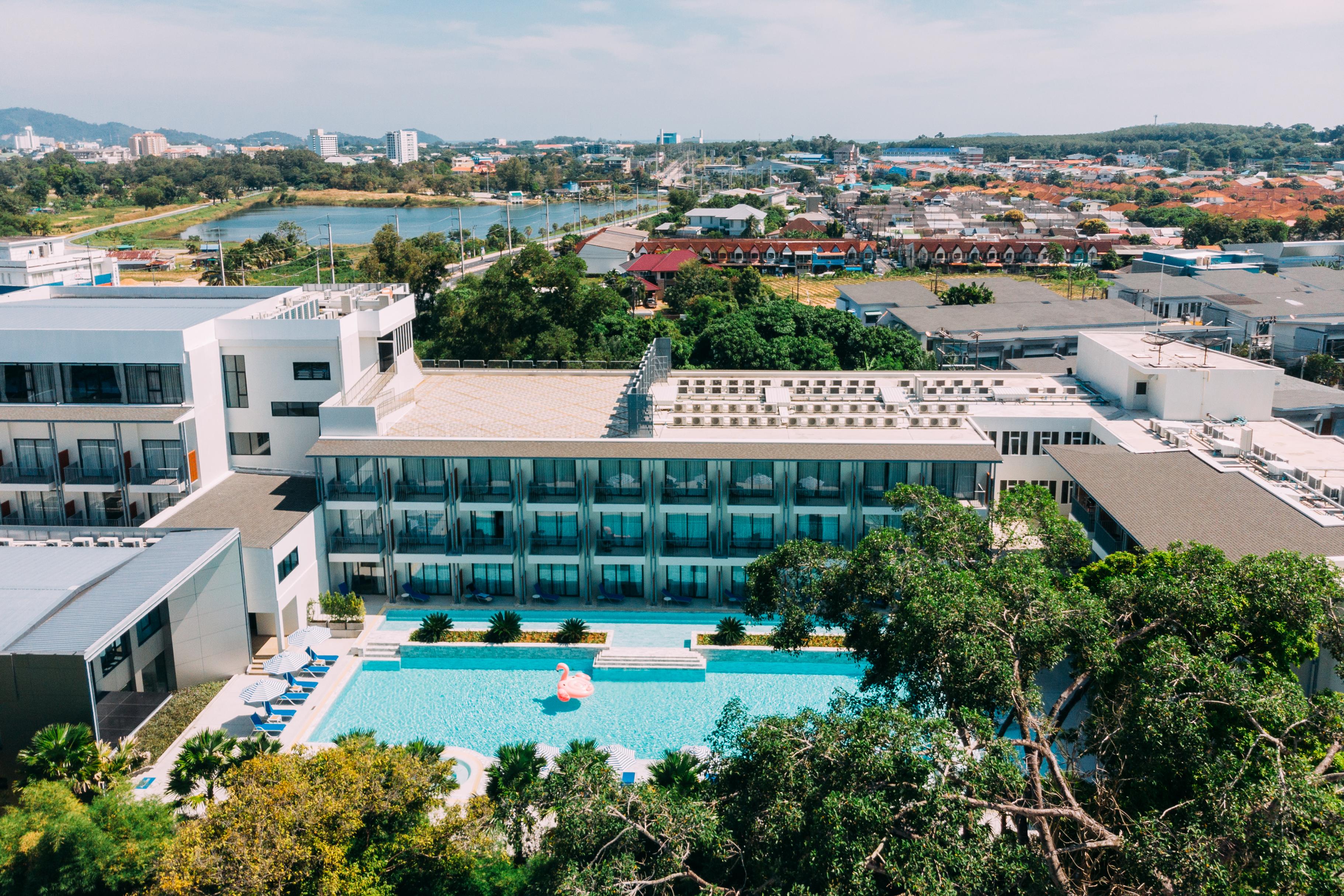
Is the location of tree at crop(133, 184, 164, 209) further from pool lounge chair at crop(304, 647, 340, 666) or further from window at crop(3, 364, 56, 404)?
pool lounge chair at crop(304, 647, 340, 666)

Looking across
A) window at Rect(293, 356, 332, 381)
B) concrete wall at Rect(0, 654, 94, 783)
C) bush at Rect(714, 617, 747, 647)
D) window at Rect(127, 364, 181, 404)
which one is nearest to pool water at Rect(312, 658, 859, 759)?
bush at Rect(714, 617, 747, 647)

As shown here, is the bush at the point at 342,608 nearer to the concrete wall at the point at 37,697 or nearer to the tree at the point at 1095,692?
the concrete wall at the point at 37,697

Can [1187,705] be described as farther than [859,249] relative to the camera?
No

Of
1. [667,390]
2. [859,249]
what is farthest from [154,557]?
[859,249]

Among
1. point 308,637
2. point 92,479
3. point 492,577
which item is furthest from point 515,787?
point 92,479

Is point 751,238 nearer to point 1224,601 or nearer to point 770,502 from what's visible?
point 770,502

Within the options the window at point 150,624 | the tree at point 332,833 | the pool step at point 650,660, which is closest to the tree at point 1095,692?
the tree at point 332,833

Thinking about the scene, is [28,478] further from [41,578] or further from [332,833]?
[332,833]
